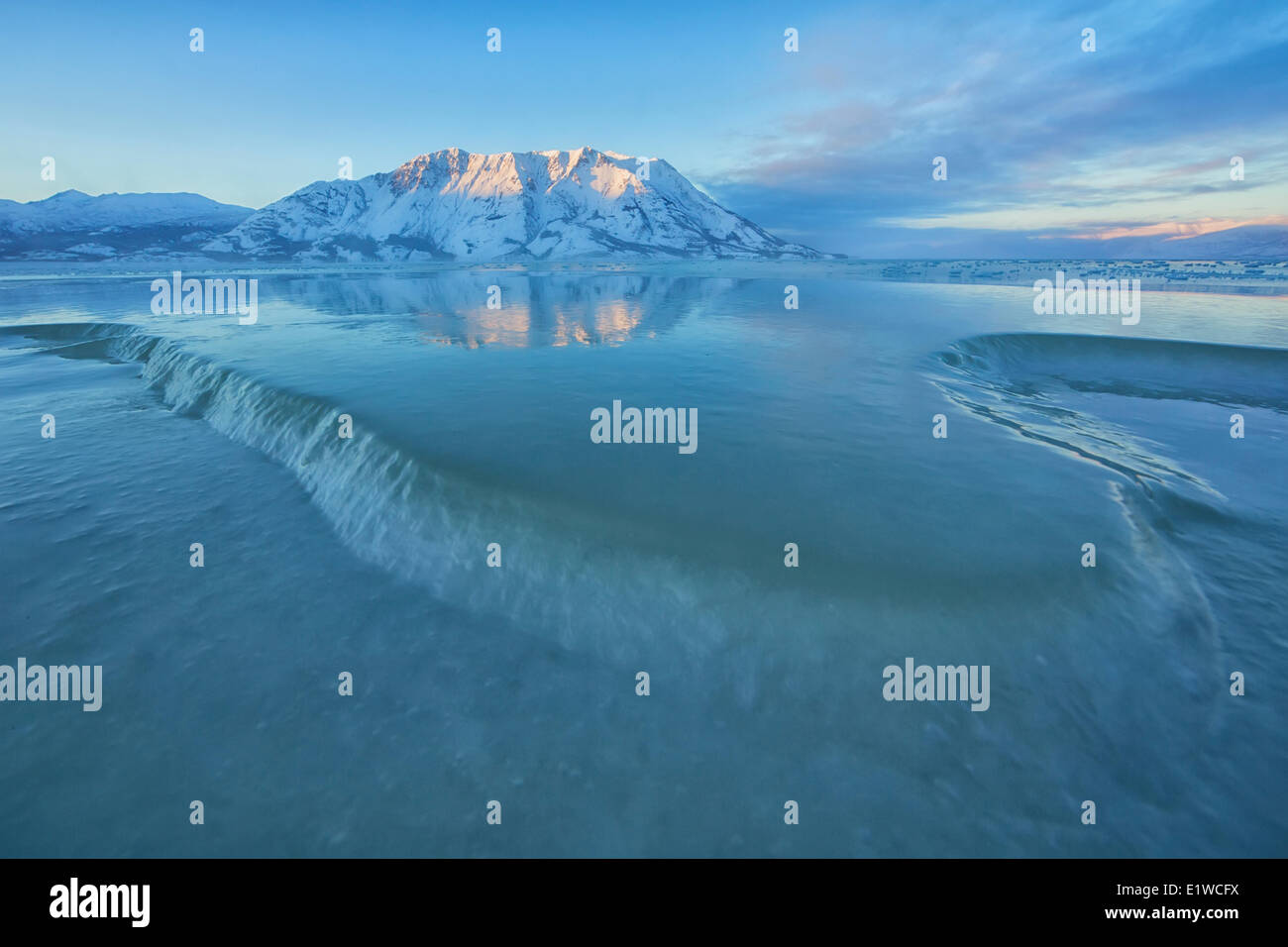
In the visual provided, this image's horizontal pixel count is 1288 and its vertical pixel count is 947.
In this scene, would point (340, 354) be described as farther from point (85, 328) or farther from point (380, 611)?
point (85, 328)

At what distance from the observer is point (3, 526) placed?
1093 cm

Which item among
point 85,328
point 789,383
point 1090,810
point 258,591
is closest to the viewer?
point 1090,810

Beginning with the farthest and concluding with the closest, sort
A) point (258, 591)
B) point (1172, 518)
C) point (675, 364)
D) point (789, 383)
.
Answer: point (675, 364)
point (789, 383)
point (1172, 518)
point (258, 591)

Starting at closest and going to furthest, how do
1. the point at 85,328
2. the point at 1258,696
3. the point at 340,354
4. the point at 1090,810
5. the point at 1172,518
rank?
1. the point at 1090,810
2. the point at 1258,696
3. the point at 1172,518
4. the point at 340,354
5. the point at 85,328

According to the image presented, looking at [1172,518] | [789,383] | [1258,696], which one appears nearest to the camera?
[1258,696]
